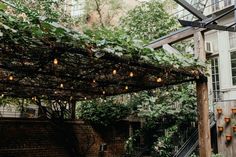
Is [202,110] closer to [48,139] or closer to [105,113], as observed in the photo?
[105,113]

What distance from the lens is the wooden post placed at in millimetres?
5598

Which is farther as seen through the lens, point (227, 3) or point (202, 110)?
point (227, 3)

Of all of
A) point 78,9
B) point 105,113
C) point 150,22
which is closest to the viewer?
point 105,113

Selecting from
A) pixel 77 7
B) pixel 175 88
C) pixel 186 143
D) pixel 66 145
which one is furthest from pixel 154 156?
pixel 77 7

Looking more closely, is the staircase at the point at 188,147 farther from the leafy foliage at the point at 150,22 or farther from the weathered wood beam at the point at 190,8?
the leafy foliage at the point at 150,22

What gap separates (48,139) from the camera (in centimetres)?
921

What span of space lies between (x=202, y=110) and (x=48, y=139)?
532 centimetres

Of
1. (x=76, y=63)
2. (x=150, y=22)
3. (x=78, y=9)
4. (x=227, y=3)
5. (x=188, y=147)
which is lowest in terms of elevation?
(x=188, y=147)

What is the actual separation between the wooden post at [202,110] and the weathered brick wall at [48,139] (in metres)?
4.83

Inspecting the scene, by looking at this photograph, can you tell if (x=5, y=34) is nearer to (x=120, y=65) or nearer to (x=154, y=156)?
(x=120, y=65)

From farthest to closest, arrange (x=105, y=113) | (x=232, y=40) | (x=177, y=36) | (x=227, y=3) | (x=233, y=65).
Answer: (x=227, y=3), (x=232, y=40), (x=233, y=65), (x=105, y=113), (x=177, y=36)

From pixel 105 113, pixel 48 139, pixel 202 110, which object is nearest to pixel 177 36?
pixel 202 110

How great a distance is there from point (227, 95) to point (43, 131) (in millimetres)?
6668

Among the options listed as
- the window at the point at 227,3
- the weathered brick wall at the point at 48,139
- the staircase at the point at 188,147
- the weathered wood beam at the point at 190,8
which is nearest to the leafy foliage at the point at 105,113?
the weathered brick wall at the point at 48,139
